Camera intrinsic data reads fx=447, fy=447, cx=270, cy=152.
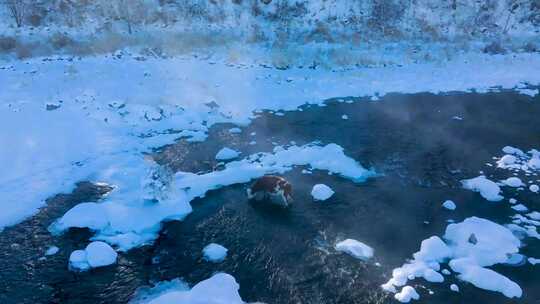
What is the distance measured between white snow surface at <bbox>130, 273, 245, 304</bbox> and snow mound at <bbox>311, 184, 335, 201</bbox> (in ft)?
12.5

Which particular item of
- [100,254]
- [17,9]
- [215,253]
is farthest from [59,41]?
[215,253]

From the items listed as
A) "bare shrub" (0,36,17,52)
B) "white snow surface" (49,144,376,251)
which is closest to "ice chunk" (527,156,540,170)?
"white snow surface" (49,144,376,251)

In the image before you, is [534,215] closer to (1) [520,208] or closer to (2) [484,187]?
(1) [520,208]

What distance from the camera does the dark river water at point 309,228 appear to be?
8961 mm

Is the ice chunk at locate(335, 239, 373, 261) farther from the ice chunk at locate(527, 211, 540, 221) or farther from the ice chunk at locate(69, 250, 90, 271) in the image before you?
the ice chunk at locate(69, 250, 90, 271)

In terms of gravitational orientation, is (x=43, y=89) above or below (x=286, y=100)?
above

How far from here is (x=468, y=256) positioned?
1001cm

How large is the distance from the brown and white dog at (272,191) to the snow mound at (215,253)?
6.96 ft

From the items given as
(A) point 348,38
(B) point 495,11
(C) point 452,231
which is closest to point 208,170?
(C) point 452,231

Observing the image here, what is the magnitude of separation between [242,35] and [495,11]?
58.3 ft

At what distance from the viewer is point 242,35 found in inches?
965

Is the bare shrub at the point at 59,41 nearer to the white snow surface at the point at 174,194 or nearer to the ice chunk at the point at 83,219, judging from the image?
the white snow surface at the point at 174,194

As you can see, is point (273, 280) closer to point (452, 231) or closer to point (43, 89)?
point (452, 231)

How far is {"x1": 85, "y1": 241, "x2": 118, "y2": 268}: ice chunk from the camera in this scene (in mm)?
9500
